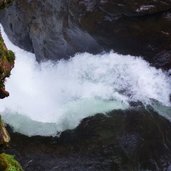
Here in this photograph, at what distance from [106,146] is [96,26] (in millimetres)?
4472

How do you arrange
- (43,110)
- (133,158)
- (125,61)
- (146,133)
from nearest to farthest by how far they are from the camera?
(133,158) < (146,133) < (43,110) < (125,61)

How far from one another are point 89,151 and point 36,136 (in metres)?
1.69

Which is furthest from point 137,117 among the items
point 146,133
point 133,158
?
point 133,158

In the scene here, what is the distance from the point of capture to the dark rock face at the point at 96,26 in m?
14.1

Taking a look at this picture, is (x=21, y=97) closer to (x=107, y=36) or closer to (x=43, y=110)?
(x=43, y=110)

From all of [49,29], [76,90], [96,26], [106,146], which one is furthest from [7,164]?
[49,29]

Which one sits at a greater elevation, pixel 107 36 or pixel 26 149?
pixel 107 36

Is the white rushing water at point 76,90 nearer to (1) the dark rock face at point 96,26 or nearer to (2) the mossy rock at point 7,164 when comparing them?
(1) the dark rock face at point 96,26

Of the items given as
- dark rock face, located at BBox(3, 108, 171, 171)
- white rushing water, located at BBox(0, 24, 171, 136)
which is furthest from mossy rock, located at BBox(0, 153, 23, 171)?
white rushing water, located at BBox(0, 24, 171, 136)

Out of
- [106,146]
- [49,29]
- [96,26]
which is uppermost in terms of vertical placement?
[96,26]

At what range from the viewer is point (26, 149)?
12109 mm

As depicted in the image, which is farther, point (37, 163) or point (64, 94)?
point (64, 94)

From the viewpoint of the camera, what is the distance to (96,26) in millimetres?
14523

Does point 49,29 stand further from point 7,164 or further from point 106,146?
point 7,164
